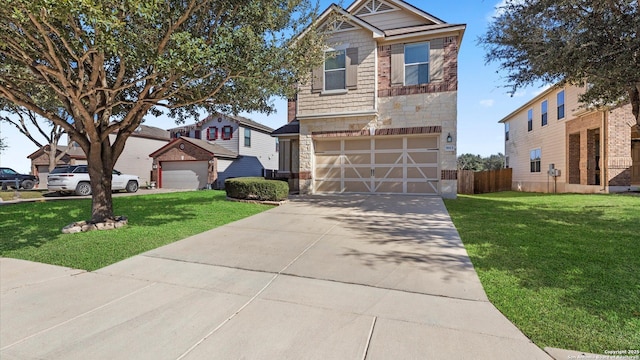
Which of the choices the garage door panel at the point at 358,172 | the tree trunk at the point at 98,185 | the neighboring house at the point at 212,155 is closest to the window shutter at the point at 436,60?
the garage door panel at the point at 358,172

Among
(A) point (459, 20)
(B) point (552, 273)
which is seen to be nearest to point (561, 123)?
(A) point (459, 20)

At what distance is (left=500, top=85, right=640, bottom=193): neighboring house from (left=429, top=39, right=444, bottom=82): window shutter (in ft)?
12.5

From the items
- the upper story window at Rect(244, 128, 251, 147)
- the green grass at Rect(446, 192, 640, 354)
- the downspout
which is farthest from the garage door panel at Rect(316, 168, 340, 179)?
the upper story window at Rect(244, 128, 251, 147)

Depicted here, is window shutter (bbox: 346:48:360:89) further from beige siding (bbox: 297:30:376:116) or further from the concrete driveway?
the concrete driveway

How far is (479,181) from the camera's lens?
18000 mm

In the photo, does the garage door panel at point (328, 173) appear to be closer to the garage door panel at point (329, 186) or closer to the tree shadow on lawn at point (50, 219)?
the garage door panel at point (329, 186)

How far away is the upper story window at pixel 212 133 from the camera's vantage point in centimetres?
2522

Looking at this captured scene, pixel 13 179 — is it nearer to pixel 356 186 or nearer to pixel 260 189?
pixel 260 189

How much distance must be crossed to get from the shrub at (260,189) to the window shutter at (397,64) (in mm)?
5888

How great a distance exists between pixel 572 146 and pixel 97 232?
20667 millimetres

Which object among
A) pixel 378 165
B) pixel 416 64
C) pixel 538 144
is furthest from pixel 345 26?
pixel 538 144

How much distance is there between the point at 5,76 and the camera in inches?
252

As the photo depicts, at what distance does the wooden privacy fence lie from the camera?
17562mm

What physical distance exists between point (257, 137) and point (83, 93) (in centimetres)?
2068
